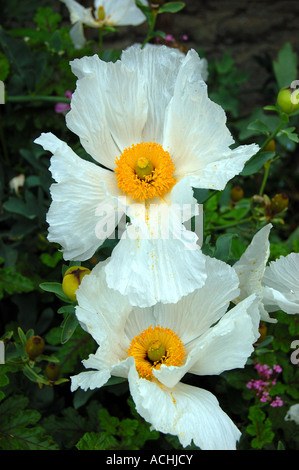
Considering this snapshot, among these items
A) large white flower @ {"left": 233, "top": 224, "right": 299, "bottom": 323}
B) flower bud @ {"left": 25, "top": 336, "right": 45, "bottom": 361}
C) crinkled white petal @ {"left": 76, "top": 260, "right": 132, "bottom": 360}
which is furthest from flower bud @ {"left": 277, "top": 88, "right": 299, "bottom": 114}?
flower bud @ {"left": 25, "top": 336, "right": 45, "bottom": 361}

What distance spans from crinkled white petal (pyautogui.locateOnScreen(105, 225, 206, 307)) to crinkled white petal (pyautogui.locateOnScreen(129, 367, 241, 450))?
0.47ft

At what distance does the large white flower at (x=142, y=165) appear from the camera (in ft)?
3.44

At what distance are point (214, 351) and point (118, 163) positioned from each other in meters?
0.44

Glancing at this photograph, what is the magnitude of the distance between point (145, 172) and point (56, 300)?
0.85 metres

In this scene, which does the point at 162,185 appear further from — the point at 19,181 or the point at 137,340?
the point at 19,181

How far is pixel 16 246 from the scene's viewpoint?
→ 1.91 meters

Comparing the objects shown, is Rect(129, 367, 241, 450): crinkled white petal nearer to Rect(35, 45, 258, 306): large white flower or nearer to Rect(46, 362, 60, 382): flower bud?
Rect(35, 45, 258, 306): large white flower

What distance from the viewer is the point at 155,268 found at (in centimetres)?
105

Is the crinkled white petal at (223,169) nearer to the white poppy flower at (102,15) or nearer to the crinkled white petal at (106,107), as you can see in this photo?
the crinkled white petal at (106,107)

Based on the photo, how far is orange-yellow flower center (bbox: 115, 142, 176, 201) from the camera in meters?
1.17

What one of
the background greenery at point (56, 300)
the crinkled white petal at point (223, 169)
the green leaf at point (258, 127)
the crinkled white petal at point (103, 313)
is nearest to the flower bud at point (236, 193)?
the background greenery at point (56, 300)

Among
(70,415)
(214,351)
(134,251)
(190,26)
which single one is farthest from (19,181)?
(190,26)

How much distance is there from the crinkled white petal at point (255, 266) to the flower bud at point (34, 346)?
464 millimetres
